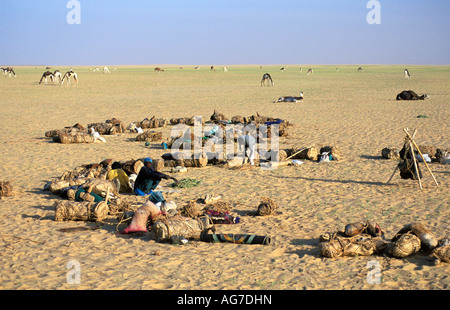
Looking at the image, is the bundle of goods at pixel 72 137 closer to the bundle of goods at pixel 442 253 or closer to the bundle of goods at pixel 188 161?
the bundle of goods at pixel 188 161

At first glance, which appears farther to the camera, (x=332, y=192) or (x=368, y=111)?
(x=368, y=111)

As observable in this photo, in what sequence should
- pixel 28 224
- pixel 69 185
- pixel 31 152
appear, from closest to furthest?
pixel 28 224 → pixel 69 185 → pixel 31 152

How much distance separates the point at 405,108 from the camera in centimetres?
2442

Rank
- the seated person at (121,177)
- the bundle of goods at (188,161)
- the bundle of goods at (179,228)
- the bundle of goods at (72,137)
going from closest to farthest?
the bundle of goods at (179,228) → the seated person at (121,177) → the bundle of goods at (188,161) → the bundle of goods at (72,137)

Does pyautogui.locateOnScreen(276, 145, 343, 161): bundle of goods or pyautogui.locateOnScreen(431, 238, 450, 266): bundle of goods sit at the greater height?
pyautogui.locateOnScreen(276, 145, 343, 161): bundle of goods

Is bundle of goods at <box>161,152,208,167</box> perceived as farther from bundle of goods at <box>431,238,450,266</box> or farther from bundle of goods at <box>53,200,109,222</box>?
bundle of goods at <box>431,238,450,266</box>

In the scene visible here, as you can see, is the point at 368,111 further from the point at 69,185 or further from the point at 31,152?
the point at 69,185

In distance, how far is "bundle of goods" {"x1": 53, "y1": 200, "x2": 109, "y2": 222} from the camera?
765cm

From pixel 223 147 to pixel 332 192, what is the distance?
18.3 feet

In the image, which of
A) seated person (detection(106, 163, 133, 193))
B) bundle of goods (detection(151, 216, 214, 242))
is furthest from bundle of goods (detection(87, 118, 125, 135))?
bundle of goods (detection(151, 216, 214, 242))

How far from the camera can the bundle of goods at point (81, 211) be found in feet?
25.1

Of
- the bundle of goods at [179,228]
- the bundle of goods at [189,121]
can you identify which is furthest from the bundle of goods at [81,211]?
the bundle of goods at [189,121]
